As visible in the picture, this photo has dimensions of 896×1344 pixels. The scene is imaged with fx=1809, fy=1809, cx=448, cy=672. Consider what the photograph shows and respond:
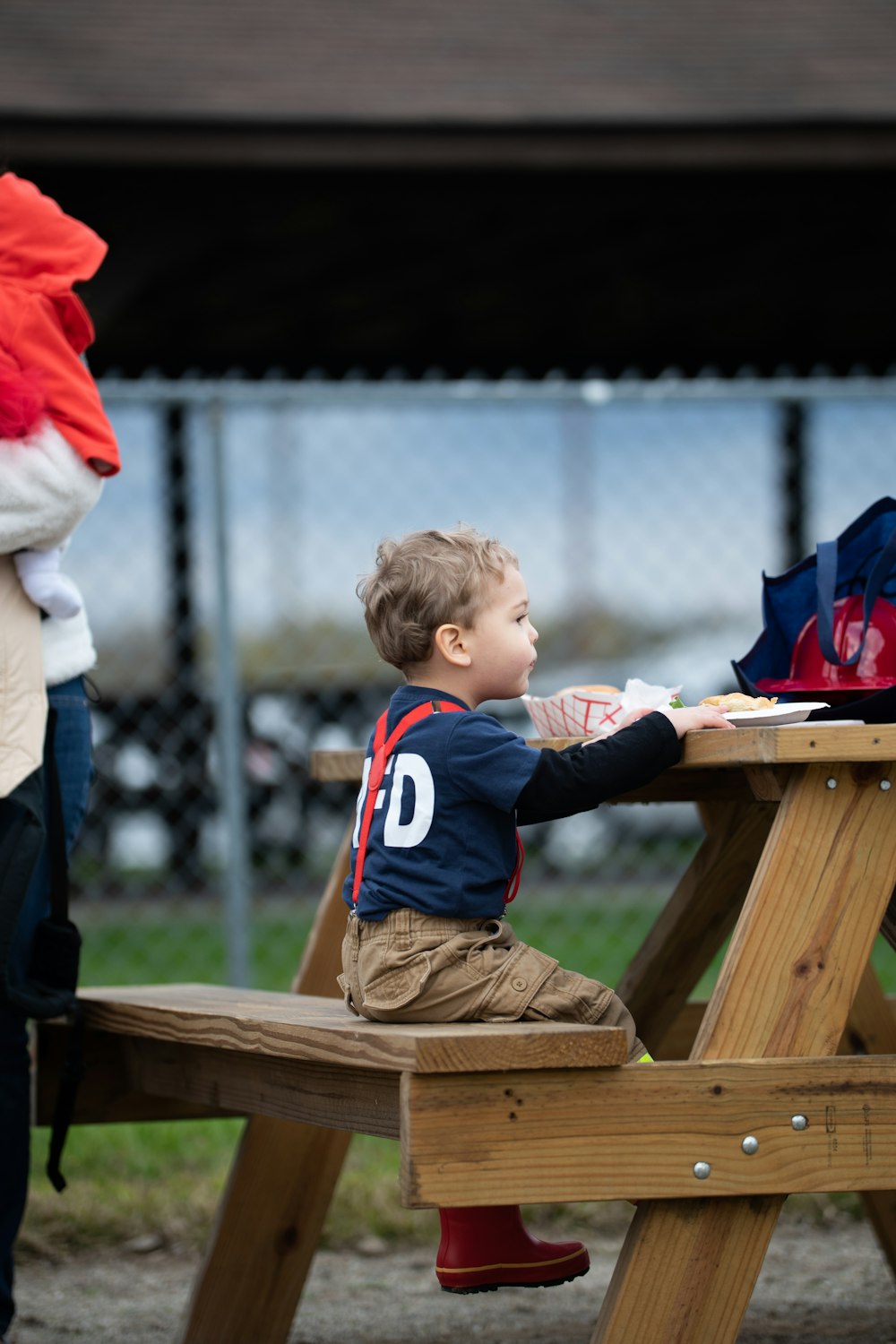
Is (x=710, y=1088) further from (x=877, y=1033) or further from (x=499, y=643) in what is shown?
(x=877, y=1033)

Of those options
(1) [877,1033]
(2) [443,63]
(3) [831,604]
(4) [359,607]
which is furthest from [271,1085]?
(2) [443,63]

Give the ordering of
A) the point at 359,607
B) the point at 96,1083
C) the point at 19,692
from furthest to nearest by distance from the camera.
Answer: the point at 359,607, the point at 96,1083, the point at 19,692

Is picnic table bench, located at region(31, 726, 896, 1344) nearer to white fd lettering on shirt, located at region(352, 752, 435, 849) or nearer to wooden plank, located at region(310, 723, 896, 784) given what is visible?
wooden plank, located at region(310, 723, 896, 784)

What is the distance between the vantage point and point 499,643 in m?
2.23

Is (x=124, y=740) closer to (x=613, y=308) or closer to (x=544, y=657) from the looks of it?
(x=544, y=657)

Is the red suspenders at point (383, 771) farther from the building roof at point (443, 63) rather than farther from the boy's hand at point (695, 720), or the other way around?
the building roof at point (443, 63)

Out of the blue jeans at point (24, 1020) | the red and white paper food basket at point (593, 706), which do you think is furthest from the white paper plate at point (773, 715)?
the blue jeans at point (24, 1020)

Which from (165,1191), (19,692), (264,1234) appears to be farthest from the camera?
(165,1191)

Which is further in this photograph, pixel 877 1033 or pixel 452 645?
pixel 877 1033

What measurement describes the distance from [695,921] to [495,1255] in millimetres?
812

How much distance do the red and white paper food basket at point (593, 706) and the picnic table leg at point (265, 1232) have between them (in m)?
0.52

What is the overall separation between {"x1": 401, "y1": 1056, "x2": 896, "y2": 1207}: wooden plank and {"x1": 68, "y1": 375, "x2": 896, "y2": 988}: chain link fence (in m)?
4.33

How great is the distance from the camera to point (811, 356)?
11.6m

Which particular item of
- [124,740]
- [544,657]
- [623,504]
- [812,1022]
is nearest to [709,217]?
[623,504]
